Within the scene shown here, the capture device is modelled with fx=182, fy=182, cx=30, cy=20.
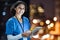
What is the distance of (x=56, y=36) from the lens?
5.28 ft

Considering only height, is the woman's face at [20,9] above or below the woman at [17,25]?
above

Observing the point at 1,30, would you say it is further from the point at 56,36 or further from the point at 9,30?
the point at 56,36

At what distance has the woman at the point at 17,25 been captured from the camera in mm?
1412

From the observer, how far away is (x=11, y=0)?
150 centimetres

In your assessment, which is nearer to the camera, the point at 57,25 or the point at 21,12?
the point at 21,12

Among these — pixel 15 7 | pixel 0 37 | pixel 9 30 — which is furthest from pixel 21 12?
pixel 0 37

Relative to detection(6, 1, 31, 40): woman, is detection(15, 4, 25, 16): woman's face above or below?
above

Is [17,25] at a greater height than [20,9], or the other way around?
[20,9]

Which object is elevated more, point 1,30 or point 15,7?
point 15,7

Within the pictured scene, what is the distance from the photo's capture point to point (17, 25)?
55.6 inches

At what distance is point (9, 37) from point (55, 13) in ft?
1.56

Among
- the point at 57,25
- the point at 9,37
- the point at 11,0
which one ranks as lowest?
the point at 9,37

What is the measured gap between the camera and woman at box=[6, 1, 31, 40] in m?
1.41

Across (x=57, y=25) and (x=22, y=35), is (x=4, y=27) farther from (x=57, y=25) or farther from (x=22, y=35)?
(x=57, y=25)
